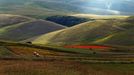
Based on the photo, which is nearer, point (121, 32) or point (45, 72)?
point (45, 72)

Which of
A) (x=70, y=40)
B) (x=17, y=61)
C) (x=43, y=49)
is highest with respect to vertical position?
(x=17, y=61)

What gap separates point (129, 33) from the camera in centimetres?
18512

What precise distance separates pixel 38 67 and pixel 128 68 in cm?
1637

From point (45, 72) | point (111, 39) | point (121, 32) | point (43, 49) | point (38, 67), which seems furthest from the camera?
point (121, 32)

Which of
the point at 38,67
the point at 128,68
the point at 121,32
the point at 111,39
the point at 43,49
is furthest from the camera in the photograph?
the point at 121,32

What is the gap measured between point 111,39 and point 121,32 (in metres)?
15.7

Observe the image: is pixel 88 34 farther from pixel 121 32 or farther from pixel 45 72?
pixel 45 72

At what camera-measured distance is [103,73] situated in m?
58.1

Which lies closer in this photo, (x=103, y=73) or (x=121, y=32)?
(x=103, y=73)

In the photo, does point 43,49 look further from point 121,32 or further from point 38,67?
point 121,32

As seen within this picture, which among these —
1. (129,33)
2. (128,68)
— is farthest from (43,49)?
(129,33)

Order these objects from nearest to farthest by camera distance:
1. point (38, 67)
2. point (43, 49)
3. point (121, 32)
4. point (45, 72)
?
point (45, 72) < point (38, 67) < point (43, 49) < point (121, 32)

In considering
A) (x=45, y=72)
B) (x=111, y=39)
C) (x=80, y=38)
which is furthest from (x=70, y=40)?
(x=45, y=72)

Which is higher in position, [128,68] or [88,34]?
[128,68]
